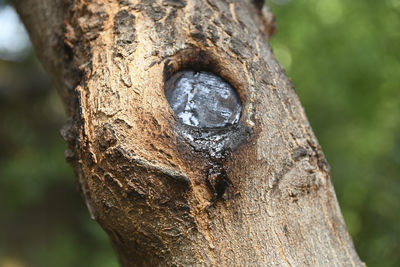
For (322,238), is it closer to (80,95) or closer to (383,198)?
(80,95)

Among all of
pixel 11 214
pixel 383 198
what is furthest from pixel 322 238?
pixel 11 214

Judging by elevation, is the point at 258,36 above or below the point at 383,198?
below

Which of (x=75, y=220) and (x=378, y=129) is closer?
(x=378, y=129)

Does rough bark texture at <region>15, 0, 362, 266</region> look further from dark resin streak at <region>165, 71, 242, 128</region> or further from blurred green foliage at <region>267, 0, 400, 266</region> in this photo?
blurred green foliage at <region>267, 0, 400, 266</region>

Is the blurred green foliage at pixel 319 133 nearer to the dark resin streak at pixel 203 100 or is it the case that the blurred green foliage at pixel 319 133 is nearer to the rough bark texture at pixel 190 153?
the rough bark texture at pixel 190 153

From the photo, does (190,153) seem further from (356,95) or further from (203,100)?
(356,95)

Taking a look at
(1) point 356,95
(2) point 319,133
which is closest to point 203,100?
(1) point 356,95
